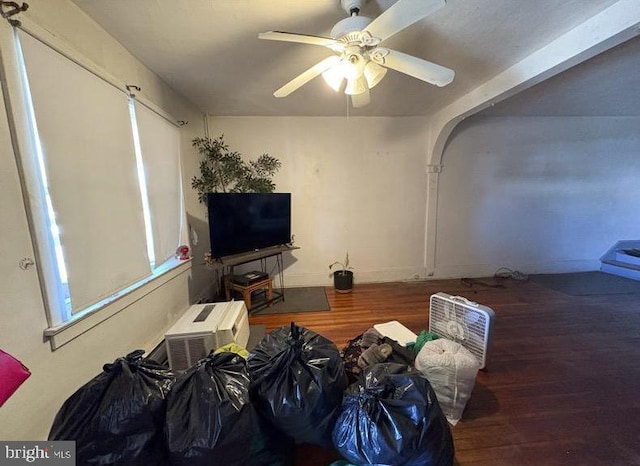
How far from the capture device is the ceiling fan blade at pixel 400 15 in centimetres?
109

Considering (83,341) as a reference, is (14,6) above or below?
above

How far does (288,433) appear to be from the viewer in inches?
43.1

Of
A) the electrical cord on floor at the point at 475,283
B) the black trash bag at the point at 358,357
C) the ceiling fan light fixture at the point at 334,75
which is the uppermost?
the ceiling fan light fixture at the point at 334,75

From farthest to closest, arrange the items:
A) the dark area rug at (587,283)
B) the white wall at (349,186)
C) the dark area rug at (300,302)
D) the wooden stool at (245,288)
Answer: the white wall at (349,186) → the dark area rug at (587,283) → the dark area rug at (300,302) → the wooden stool at (245,288)

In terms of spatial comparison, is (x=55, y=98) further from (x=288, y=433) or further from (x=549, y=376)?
(x=549, y=376)

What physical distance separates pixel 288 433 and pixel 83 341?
3.89 ft

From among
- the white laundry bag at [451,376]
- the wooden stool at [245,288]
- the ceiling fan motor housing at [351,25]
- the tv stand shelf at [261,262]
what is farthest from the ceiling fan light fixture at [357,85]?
the wooden stool at [245,288]

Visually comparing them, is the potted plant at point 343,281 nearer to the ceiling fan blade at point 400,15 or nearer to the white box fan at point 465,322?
the white box fan at point 465,322

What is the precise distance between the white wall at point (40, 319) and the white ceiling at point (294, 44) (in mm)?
160

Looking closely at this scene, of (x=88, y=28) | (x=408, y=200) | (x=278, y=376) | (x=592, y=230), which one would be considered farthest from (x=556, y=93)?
(x=88, y=28)

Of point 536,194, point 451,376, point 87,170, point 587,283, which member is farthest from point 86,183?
point 587,283

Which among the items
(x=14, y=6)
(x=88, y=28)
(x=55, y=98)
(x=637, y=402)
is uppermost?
(x=88, y=28)

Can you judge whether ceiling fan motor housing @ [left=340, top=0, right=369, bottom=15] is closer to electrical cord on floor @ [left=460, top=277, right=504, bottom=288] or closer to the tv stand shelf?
the tv stand shelf

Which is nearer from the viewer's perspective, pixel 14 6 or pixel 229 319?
pixel 14 6
